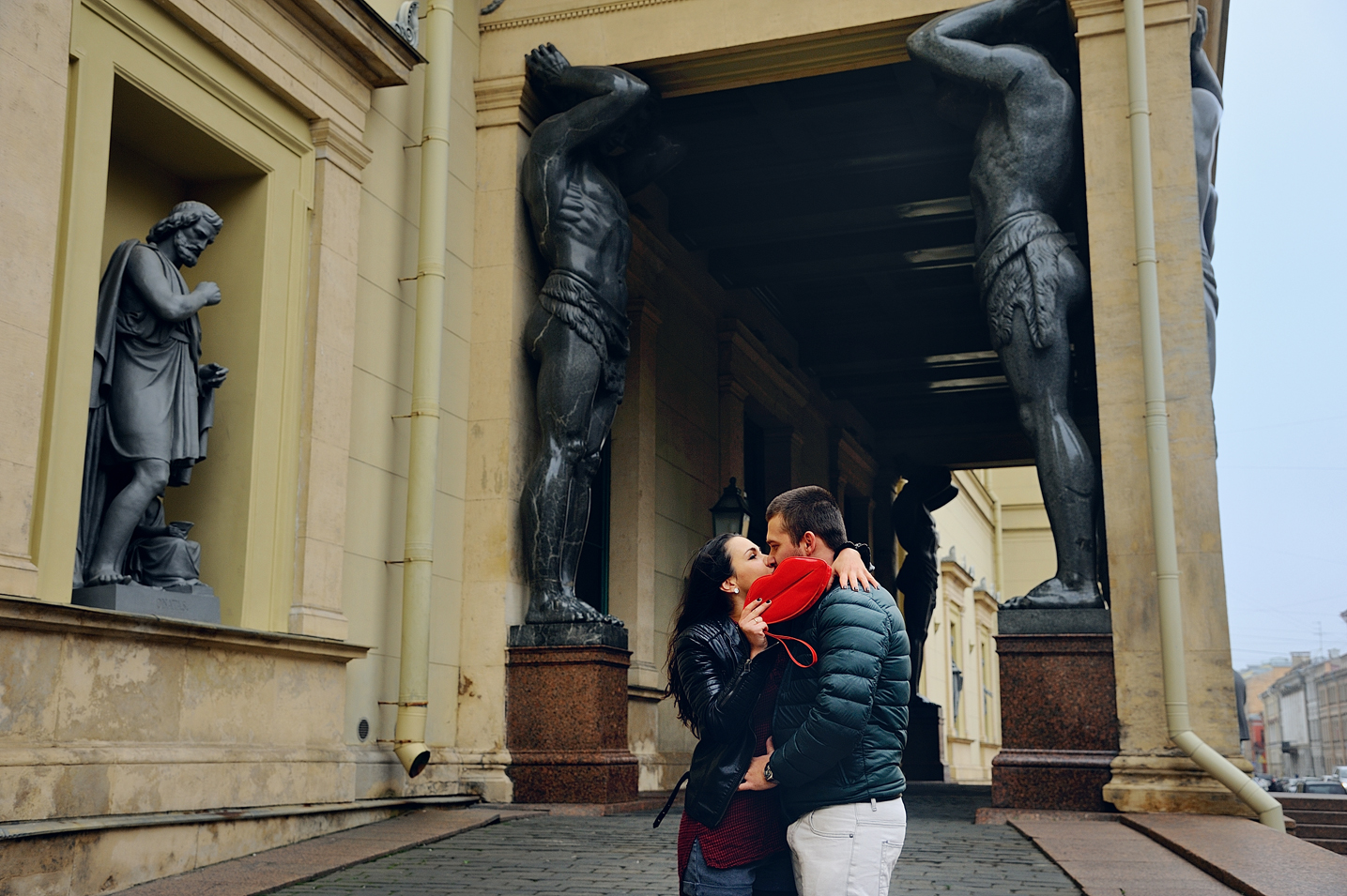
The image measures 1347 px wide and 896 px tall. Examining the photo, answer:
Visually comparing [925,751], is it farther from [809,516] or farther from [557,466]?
[809,516]

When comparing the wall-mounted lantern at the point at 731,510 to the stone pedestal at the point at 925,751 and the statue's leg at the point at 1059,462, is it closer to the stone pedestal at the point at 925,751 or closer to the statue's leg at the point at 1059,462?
the statue's leg at the point at 1059,462

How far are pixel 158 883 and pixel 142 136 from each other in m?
4.22

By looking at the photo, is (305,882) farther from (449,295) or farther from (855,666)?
(449,295)

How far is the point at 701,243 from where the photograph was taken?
1541 centimetres

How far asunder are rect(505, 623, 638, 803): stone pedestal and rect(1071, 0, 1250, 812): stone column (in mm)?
3377

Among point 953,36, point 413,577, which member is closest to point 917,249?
point 953,36

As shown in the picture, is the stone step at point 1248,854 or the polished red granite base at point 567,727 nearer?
the stone step at point 1248,854

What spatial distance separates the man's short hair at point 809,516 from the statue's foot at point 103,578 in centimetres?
435

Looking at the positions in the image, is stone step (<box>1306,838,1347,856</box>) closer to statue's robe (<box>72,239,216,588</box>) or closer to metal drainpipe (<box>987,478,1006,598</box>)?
statue's robe (<box>72,239,216,588</box>)

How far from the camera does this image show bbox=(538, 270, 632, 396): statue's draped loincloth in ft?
32.8

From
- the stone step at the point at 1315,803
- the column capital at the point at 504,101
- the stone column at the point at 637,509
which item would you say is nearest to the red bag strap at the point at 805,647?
the stone step at the point at 1315,803

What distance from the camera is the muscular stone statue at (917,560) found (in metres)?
21.6

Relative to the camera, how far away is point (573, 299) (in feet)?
32.8

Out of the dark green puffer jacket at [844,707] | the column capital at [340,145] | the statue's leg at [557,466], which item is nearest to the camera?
the dark green puffer jacket at [844,707]
